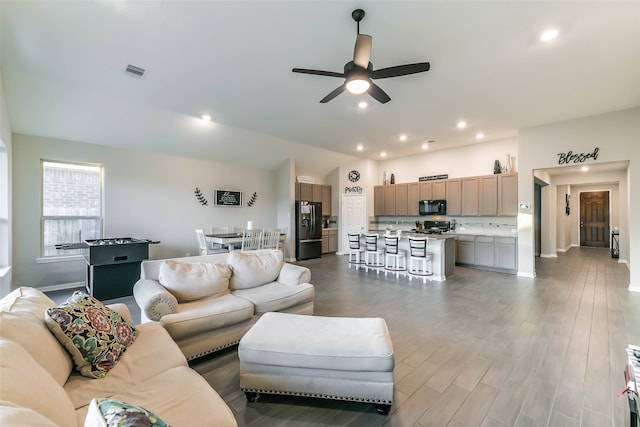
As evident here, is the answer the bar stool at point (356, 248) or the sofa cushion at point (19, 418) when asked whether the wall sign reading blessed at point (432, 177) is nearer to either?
the bar stool at point (356, 248)

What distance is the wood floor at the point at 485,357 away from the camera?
1.75 metres

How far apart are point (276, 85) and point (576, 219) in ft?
40.4

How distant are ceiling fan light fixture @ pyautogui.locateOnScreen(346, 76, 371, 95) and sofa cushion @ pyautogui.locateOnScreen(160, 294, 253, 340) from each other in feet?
8.01

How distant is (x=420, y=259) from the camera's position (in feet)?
17.0

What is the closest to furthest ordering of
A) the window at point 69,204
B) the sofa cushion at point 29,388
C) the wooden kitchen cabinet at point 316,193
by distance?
1. the sofa cushion at point 29,388
2. the window at point 69,204
3. the wooden kitchen cabinet at point 316,193

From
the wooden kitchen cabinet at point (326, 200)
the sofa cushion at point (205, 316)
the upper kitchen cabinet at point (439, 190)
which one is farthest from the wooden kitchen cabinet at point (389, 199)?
the sofa cushion at point (205, 316)

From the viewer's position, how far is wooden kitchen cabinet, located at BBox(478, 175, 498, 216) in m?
6.38

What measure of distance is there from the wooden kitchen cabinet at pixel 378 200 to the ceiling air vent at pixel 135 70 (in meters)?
7.00

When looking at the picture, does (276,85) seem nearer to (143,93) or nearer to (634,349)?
(143,93)

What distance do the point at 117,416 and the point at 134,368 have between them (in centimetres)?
104

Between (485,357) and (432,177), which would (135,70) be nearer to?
(485,357)

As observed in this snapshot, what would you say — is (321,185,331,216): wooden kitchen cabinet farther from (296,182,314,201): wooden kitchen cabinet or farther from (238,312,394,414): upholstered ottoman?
(238,312,394,414): upholstered ottoman

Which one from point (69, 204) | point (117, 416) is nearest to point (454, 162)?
point (117, 416)

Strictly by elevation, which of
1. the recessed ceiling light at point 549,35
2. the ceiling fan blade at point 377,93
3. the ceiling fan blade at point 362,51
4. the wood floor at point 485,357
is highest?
the recessed ceiling light at point 549,35
